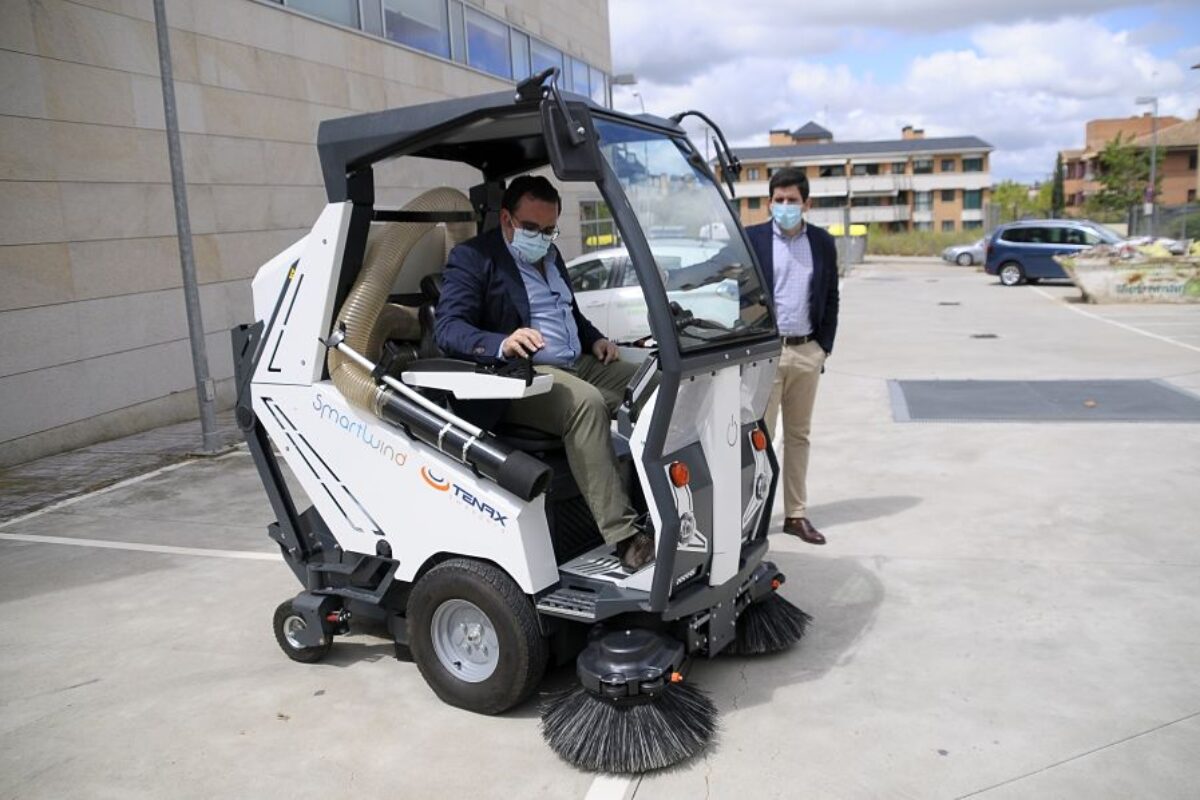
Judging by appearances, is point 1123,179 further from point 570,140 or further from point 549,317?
point 570,140

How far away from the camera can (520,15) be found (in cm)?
1905

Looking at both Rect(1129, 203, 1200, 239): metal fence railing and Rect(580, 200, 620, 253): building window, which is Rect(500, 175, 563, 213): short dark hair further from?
Rect(1129, 203, 1200, 239): metal fence railing

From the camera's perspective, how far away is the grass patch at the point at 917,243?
4759cm

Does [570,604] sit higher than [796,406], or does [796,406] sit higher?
[796,406]

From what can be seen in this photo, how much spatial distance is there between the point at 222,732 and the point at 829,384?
8.74 meters

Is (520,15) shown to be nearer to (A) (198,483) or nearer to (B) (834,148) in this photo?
(A) (198,483)

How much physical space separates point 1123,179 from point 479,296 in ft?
181

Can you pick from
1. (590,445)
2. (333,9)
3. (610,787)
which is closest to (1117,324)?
(333,9)

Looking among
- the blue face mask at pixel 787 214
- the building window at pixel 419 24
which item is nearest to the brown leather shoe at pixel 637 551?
the blue face mask at pixel 787 214

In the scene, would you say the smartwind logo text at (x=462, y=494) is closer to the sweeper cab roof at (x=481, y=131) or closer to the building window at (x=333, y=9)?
the sweeper cab roof at (x=481, y=131)

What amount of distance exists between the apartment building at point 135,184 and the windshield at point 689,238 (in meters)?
6.89

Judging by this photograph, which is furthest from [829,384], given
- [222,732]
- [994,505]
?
[222,732]

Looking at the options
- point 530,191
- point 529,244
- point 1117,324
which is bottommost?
point 1117,324

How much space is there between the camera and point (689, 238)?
3797 millimetres
